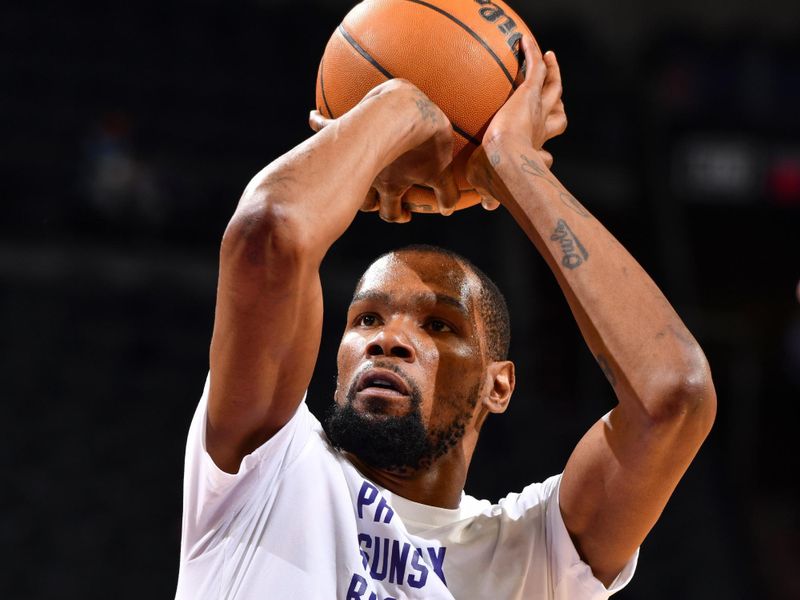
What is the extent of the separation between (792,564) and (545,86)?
785cm

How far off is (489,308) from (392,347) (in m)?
0.41

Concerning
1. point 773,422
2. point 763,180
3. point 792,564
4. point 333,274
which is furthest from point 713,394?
point 763,180

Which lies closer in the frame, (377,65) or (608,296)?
(608,296)

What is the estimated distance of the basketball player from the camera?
2377 millimetres

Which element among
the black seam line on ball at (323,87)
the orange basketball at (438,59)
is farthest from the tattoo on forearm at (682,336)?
the black seam line on ball at (323,87)

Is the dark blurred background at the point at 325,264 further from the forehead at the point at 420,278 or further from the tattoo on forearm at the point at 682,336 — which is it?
the tattoo on forearm at the point at 682,336

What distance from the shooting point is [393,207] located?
2.86 metres

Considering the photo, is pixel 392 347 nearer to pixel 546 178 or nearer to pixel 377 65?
pixel 546 178

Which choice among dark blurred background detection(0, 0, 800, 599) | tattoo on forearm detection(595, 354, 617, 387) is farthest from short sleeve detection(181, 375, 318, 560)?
dark blurred background detection(0, 0, 800, 599)

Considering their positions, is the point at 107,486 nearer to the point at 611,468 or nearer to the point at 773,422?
the point at 611,468

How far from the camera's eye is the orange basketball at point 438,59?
2.72 metres

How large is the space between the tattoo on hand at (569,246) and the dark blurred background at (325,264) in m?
5.32

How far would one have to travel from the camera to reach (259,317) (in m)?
2.33

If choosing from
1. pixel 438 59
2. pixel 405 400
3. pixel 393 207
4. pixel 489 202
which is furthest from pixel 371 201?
pixel 405 400
